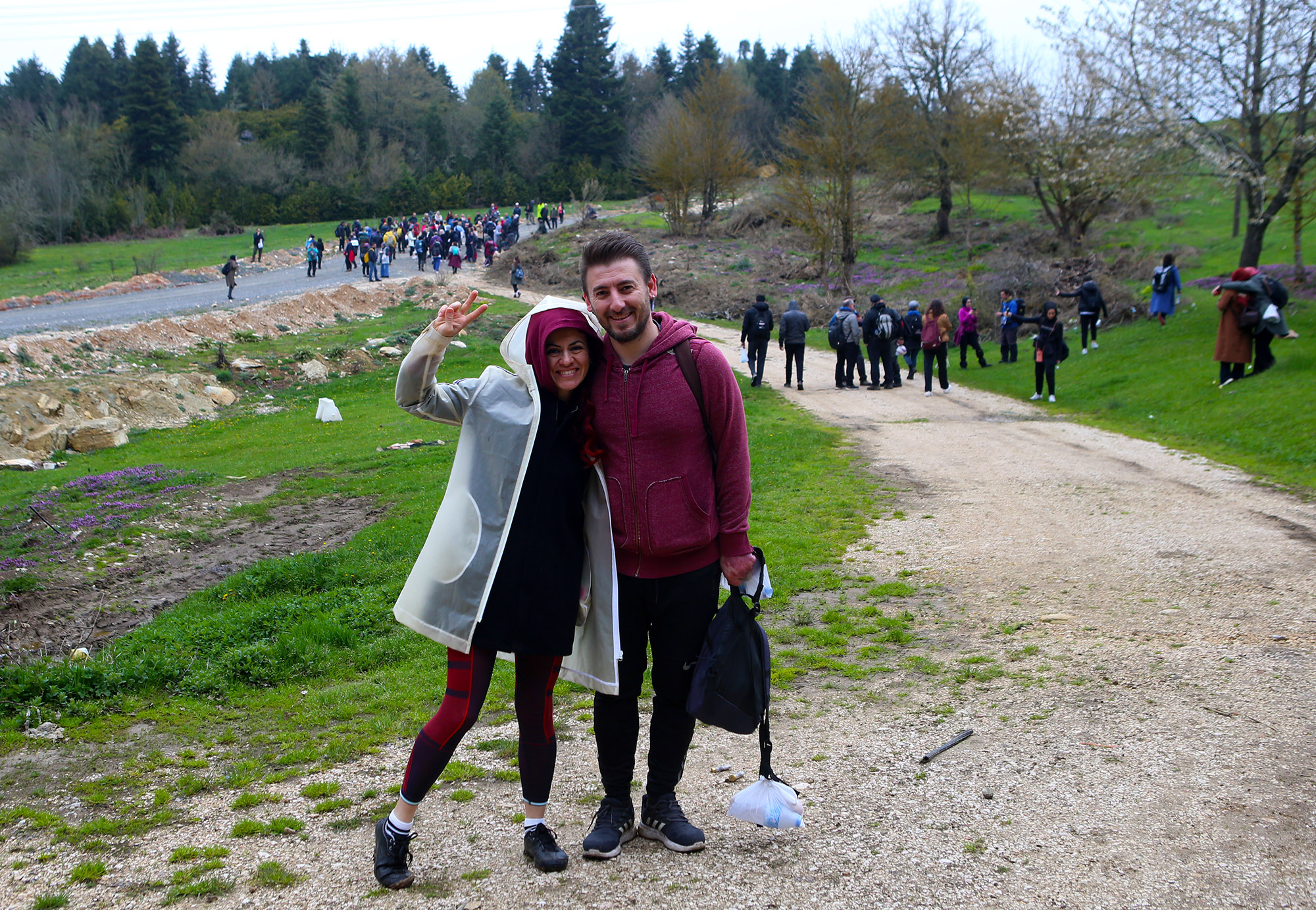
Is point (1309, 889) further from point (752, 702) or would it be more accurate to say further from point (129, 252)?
point (129, 252)

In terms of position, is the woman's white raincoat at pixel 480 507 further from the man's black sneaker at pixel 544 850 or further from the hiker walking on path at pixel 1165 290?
the hiker walking on path at pixel 1165 290

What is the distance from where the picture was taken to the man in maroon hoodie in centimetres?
307

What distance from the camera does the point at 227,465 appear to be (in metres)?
12.6

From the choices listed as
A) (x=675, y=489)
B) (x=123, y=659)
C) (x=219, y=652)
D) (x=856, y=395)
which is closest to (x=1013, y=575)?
(x=675, y=489)

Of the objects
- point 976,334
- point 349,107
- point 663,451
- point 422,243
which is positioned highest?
point 349,107

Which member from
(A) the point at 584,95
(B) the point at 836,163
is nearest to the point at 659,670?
(B) the point at 836,163

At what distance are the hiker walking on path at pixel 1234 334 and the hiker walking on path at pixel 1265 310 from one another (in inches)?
2.8

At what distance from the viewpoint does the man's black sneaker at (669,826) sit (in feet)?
10.8

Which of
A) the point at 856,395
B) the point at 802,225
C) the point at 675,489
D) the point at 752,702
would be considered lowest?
the point at 856,395

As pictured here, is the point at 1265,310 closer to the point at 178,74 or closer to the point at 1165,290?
the point at 1165,290

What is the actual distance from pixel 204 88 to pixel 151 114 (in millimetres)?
31049

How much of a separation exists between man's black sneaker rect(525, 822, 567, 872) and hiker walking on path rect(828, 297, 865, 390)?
16588mm

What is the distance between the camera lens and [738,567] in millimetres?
3186

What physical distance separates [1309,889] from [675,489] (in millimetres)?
2324
